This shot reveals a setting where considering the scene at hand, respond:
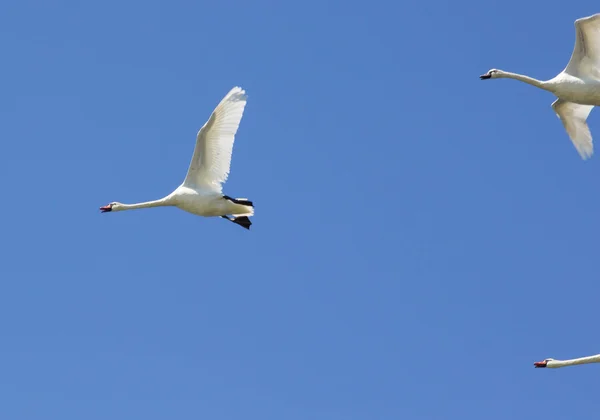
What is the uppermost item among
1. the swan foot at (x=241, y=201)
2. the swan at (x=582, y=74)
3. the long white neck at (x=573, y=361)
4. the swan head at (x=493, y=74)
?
the swan head at (x=493, y=74)

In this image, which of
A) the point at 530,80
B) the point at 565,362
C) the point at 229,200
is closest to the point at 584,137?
the point at 530,80

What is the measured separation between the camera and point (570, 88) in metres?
50.0

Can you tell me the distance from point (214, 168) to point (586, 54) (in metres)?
11.8

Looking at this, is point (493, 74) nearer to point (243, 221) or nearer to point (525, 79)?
point (525, 79)

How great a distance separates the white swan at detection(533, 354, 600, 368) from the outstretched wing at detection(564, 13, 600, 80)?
333 inches

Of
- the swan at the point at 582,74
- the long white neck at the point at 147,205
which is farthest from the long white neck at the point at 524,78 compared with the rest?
the long white neck at the point at 147,205

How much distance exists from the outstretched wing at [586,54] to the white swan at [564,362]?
8.46 meters

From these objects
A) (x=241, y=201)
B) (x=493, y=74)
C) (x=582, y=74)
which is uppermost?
(x=493, y=74)

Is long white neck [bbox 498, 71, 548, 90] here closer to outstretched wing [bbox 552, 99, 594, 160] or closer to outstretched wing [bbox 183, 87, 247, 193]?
outstretched wing [bbox 552, 99, 594, 160]

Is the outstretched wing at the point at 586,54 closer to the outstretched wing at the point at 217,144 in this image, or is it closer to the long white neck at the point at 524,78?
the long white neck at the point at 524,78

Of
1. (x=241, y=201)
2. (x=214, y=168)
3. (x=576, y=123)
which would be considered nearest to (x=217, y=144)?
(x=214, y=168)

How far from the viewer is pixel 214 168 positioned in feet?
160

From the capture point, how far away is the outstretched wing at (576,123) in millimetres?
53406

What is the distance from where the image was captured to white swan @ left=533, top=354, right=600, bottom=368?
162ft
